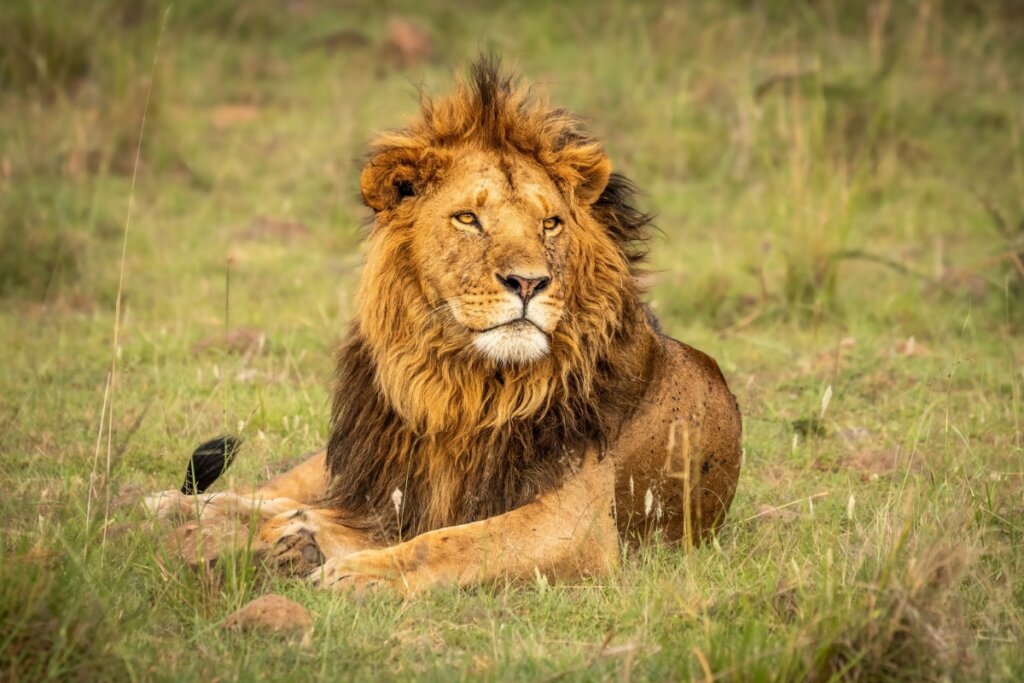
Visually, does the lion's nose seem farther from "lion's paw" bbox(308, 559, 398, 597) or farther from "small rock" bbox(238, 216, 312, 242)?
"small rock" bbox(238, 216, 312, 242)

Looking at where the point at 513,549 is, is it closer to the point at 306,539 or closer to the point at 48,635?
the point at 306,539

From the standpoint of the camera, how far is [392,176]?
3984mm

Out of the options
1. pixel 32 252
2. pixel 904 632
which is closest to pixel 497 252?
pixel 904 632

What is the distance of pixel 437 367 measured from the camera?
398 centimetres

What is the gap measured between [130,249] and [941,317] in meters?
4.23

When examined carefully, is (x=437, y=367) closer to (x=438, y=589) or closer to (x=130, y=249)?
(x=438, y=589)

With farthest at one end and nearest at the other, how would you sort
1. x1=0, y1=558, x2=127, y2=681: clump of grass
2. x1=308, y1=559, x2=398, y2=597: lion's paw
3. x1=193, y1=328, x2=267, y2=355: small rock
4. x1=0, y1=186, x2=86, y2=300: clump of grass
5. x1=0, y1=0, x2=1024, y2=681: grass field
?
x1=0, y1=186, x2=86, y2=300: clump of grass → x1=193, y1=328, x2=267, y2=355: small rock → x1=308, y1=559, x2=398, y2=597: lion's paw → x1=0, y1=0, x2=1024, y2=681: grass field → x1=0, y1=558, x2=127, y2=681: clump of grass

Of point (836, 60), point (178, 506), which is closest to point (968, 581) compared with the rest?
point (178, 506)

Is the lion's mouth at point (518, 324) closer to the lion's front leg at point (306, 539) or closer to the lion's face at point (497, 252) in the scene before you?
the lion's face at point (497, 252)

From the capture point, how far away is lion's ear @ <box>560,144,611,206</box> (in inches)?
160

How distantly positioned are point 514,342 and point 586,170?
62 centimetres

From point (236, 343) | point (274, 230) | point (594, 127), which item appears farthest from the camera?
point (594, 127)

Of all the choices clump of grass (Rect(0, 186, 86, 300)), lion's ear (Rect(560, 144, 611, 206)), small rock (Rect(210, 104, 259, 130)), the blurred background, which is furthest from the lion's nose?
small rock (Rect(210, 104, 259, 130))

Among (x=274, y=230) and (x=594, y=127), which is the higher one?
(x=594, y=127)
